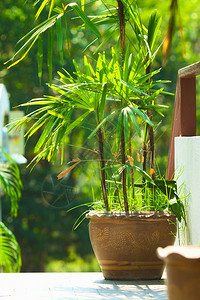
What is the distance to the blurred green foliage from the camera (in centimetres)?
1284

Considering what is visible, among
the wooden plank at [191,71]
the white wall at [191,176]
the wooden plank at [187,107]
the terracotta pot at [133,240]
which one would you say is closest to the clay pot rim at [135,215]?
the terracotta pot at [133,240]

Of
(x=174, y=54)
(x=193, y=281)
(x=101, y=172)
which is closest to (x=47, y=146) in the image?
(x=101, y=172)

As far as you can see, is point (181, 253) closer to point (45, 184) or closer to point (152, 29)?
point (152, 29)

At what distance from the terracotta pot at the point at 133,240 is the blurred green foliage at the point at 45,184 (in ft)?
28.3

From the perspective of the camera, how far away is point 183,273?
211 centimetres

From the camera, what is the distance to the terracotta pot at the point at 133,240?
3729 mm

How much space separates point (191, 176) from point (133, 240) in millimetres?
519

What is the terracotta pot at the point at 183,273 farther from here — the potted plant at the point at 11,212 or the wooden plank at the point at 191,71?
the potted plant at the point at 11,212

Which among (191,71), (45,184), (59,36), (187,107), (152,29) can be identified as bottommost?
(45,184)

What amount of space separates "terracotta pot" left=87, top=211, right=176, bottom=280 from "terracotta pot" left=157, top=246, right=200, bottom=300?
5.09 ft

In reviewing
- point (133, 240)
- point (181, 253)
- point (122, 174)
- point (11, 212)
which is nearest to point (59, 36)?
point (122, 174)

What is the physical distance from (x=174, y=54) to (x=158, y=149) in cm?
212

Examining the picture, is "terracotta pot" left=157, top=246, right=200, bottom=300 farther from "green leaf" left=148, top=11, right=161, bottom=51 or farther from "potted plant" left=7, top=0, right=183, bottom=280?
"green leaf" left=148, top=11, right=161, bottom=51

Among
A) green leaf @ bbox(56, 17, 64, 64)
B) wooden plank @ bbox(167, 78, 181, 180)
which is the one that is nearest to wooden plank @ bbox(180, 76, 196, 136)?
wooden plank @ bbox(167, 78, 181, 180)
